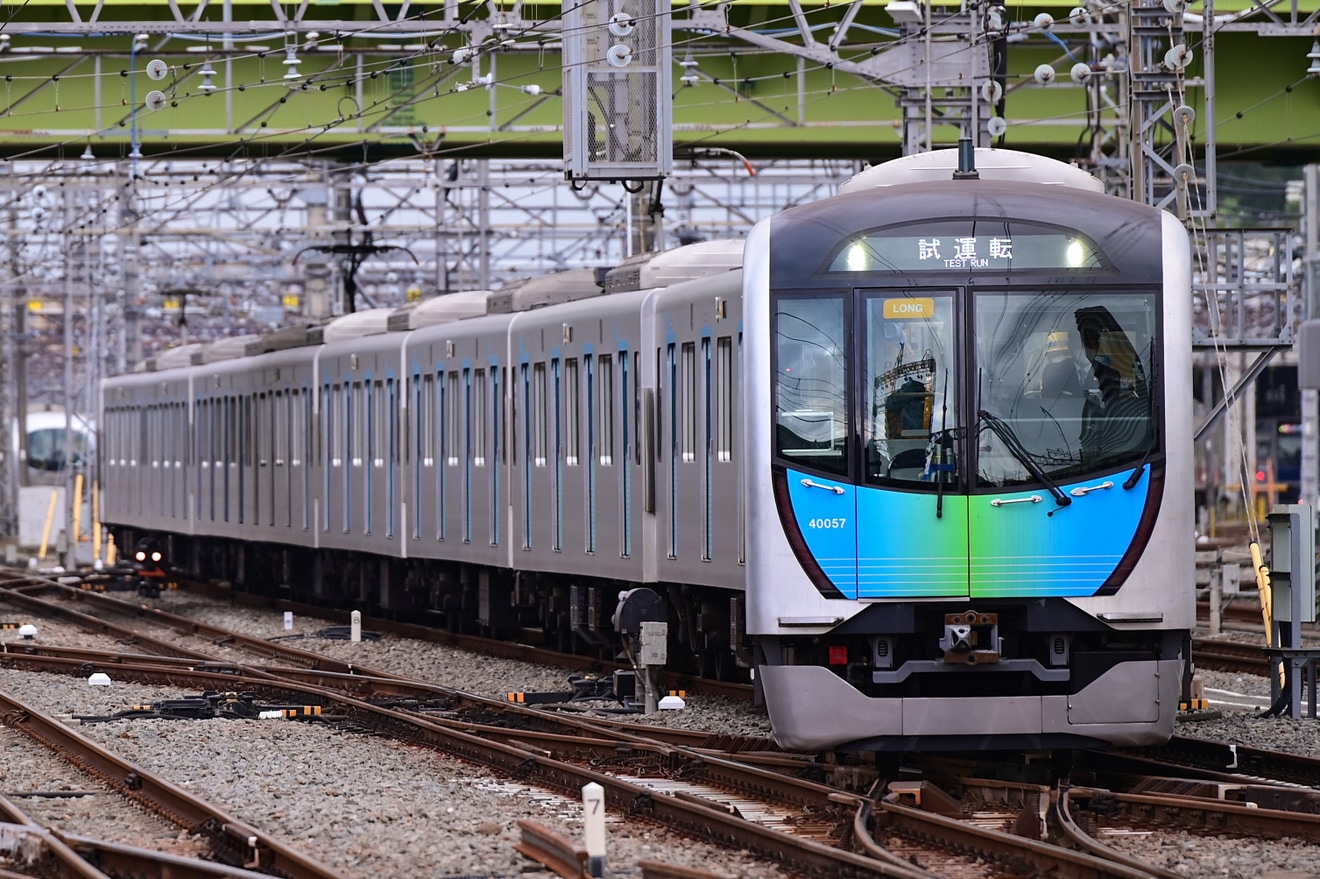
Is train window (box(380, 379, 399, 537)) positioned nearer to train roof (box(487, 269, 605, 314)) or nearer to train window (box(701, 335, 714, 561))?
train roof (box(487, 269, 605, 314))

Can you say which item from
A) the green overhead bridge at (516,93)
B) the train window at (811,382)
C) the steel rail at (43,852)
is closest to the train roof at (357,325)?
the green overhead bridge at (516,93)

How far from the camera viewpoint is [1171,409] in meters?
11.0

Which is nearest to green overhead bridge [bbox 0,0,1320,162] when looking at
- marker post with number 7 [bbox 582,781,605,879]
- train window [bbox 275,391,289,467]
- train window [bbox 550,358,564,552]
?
train window [bbox 275,391,289,467]

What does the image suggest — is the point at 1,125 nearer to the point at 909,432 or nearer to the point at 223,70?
the point at 223,70

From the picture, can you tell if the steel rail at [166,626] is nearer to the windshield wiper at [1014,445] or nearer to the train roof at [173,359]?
the train roof at [173,359]

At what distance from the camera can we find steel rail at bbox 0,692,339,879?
912 centimetres

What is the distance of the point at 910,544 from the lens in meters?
11.0

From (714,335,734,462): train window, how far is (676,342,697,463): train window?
0.54 metres

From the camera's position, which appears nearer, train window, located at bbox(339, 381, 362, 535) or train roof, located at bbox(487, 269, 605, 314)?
train roof, located at bbox(487, 269, 605, 314)

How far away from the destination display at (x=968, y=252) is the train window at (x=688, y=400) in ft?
10.9

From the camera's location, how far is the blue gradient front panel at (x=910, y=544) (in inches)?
430

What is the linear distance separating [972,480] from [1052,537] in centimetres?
44

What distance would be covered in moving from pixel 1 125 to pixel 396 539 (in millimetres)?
7231

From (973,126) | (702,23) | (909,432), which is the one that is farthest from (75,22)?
(909,432)
